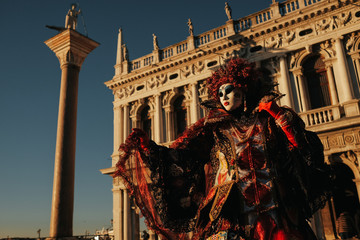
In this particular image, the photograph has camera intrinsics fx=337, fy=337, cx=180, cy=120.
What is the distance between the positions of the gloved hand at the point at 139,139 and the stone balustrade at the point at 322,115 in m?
9.66

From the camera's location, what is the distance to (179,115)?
1577 cm

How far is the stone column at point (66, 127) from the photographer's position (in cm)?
899

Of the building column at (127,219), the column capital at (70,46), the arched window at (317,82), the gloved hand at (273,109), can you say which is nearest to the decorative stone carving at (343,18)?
the arched window at (317,82)

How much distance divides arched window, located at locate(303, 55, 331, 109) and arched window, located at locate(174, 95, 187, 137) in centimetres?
558

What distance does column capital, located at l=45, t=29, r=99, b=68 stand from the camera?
416 inches

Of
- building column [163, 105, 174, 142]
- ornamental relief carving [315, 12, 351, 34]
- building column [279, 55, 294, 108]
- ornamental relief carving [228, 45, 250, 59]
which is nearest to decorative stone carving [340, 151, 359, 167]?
building column [279, 55, 294, 108]

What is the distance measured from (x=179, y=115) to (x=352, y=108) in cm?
742

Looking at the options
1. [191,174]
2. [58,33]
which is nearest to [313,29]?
[58,33]

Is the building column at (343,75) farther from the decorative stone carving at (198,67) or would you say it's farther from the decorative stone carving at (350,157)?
the decorative stone carving at (198,67)

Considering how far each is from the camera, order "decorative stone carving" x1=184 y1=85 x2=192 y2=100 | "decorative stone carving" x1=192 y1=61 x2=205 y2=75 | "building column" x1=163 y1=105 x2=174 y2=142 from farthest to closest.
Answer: "building column" x1=163 y1=105 x2=174 y2=142, "decorative stone carving" x1=184 y1=85 x2=192 y2=100, "decorative stone carving" x1=192 y1=61 x2=205 y2=75

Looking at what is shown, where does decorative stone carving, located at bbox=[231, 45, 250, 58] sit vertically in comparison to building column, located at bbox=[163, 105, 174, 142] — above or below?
above

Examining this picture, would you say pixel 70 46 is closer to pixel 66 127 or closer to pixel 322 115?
pixel 66 127

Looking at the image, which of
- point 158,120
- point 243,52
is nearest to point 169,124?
point 158,120

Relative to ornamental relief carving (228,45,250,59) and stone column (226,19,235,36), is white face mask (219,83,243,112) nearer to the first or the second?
ornamental relief carving (228,45,250,59)
